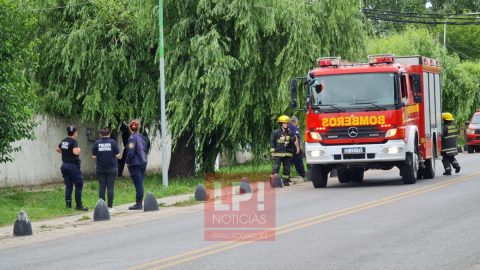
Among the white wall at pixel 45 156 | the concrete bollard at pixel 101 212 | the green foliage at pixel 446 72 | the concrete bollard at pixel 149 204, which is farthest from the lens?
the green foliage at pixel 446 72

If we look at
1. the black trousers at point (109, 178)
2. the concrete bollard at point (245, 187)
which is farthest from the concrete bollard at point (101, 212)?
the concrete bollard at point (245, 187)

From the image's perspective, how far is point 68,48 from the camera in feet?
70.8

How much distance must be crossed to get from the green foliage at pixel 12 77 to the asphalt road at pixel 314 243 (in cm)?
523

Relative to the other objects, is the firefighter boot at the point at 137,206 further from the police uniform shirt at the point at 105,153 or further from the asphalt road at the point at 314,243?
the asphalt road at the point at 314,243

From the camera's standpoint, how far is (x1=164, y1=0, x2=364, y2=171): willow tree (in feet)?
67.7

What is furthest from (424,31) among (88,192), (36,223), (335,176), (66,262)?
(66,262)

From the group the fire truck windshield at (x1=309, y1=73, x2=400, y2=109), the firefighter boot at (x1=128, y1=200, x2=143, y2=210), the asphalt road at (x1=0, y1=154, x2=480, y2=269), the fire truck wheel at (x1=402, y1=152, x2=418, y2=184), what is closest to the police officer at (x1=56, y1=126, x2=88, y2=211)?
the firefighter boot at (x1=128, y1=200, x2=143, y2=210)

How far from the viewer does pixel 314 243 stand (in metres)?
10.1

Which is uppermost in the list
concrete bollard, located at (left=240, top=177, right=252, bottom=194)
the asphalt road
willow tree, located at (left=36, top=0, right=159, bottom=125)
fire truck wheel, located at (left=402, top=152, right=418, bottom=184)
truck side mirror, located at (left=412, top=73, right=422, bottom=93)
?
willow tree, located at (left=36, top=0, right=159, bottom=125)

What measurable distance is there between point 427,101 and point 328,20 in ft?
12.8

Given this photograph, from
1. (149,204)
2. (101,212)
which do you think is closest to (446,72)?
(149,204)

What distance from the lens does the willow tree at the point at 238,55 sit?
2064 centimetres

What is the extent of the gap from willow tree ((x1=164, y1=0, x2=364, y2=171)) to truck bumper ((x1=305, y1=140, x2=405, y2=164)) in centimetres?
315

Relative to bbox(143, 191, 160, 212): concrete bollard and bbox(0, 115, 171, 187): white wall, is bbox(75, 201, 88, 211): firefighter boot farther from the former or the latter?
bbox(0, 115, 171, 187): white wall
